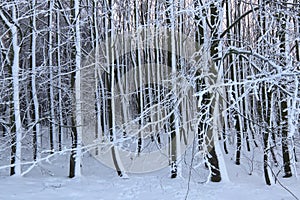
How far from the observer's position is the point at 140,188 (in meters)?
8.49

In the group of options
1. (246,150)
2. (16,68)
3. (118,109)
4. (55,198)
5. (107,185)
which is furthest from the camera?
(118,109)

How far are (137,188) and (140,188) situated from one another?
0.25 ft

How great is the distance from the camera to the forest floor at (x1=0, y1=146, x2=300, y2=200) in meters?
7.41

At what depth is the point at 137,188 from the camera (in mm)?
8492

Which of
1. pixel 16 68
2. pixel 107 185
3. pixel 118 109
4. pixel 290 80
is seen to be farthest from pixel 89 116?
pixel 290 80

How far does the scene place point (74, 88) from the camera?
33.8ft

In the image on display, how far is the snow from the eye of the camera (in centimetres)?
743

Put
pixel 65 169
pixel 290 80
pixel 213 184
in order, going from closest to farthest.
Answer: pixel 290 80, pixel 213 184, pixel 65 169

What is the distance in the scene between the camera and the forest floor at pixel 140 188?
7414 millimetres

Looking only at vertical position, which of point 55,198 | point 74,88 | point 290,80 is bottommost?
point 55,198

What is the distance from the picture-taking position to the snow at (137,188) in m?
7.43

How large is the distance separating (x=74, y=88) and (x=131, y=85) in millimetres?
6427

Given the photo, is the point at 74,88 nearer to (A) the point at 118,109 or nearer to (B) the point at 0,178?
(B) the point at 0,178

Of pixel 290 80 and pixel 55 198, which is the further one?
pixel 55 198
